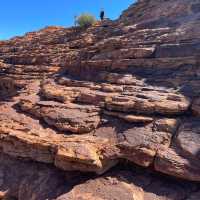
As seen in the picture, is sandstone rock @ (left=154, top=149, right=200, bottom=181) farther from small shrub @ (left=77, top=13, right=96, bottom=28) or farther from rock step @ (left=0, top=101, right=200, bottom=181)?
small shrub @ (left=77, top=13, right=96, bottom=28)

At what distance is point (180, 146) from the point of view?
27.4 ft

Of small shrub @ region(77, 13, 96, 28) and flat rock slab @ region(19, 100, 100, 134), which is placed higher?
small shrub @ region(77, 13, 96, 28)

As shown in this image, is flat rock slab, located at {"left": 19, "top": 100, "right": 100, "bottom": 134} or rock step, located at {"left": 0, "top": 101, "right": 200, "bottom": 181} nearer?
rock step, located at {"left": 0, "top": 101, "right": 200, "bottom": 181}

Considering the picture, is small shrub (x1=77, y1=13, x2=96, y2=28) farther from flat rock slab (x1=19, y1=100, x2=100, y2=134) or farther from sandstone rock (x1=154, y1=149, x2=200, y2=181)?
sandstone rock (x1=154, y1=149, x2=200, y2=181)

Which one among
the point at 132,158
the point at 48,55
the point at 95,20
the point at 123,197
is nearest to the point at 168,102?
the point at 132,158

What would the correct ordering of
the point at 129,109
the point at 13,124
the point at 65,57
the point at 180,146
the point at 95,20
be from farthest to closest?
the point at 95,20
the point at 65,57
the point at 13,124
the point at 129,109
the point at 180,146

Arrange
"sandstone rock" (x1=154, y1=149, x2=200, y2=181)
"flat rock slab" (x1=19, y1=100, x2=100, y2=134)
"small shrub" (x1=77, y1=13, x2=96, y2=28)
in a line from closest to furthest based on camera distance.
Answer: "sandstone rock" (x1=154, y1=149, x2=200, y2=181) < "flat rock slab" (x1=19, y1=100, x2=100, y2=134) < "small shrub" (x1=77, y1=13, x2=96, y2=28)

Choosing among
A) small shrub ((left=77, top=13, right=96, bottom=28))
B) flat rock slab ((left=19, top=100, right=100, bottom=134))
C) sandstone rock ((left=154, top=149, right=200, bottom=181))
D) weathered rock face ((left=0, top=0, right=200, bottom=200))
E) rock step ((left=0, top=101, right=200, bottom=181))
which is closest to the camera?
sandstone rock ((left=154, top=149, right=200, bottom=181))

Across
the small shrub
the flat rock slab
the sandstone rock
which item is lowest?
the sandstone rock

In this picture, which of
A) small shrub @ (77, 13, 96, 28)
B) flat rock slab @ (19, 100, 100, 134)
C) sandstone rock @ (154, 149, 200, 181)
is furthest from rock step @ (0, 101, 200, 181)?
small shrub @ (77, 13, 96, 28)

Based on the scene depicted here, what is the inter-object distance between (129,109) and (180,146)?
8.06 ft

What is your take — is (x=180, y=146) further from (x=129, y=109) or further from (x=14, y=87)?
(x=14, y=87)

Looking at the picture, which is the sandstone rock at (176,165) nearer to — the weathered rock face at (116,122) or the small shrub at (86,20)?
the weathered rock face at (116,122)

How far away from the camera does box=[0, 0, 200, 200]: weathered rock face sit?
27.0 feet
